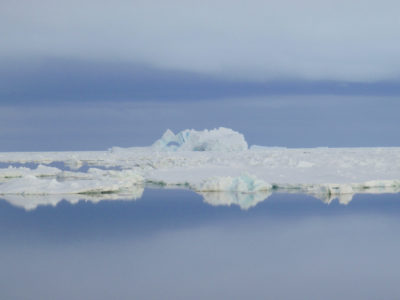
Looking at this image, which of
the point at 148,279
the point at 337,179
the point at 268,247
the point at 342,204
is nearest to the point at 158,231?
the point at 268,247

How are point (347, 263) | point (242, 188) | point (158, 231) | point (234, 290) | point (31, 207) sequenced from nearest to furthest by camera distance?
point (234, 290) < point (347, 263) < point (158, 231) < point (31, 207) < point (242, 188)

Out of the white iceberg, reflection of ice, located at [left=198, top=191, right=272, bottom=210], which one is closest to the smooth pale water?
reflection of ice, located at [left=198, top=191, right=272, bottom=210]

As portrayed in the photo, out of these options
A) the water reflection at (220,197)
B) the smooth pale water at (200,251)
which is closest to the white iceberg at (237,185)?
the water reflection at (220,197)

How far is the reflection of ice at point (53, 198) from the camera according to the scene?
1230cm

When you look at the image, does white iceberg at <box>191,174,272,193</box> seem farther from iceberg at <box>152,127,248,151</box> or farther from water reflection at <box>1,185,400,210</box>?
iceberg at <box>152,127,248,151</box>

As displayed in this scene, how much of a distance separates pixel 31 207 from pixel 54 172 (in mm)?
8581

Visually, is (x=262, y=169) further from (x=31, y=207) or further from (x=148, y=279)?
(x=148, y=279)

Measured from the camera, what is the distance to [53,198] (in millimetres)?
12969

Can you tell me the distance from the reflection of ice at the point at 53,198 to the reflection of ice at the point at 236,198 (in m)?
1.90

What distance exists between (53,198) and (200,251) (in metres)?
6.66

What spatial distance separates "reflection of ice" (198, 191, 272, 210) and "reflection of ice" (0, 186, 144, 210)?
190 centimetres

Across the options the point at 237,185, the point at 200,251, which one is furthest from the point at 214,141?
the point at 200,251

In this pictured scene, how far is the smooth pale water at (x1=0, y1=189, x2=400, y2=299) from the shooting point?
5590 mm

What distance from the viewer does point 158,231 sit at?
359 inches
